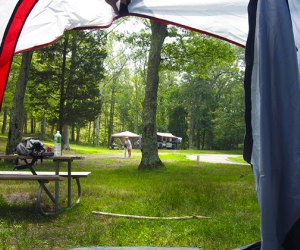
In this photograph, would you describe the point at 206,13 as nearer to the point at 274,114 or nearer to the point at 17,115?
the point at 274,114

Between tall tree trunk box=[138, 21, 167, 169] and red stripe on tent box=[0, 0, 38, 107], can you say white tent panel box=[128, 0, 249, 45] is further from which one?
tall tree trunk box=[138, 21, 167, 169]

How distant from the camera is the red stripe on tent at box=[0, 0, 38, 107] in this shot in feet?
12.1

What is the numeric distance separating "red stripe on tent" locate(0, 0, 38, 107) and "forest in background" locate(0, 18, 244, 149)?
38.8 ft

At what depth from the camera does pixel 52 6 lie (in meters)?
4.12

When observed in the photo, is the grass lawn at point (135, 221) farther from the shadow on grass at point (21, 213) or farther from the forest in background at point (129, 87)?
the forest in background at point (129, 87)

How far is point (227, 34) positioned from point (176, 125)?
57608 mm

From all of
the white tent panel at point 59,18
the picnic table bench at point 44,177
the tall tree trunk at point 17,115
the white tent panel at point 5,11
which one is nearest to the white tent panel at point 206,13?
the white tent panel at point 59,18

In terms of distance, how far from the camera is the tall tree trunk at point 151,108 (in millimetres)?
13859

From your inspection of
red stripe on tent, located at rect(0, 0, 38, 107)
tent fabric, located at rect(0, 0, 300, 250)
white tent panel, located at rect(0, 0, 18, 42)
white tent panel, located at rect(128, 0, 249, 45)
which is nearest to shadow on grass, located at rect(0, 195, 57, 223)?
red stripe on tent, located at rect(0, 0, 38, 107)

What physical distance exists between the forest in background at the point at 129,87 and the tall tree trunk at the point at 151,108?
61.9 inches

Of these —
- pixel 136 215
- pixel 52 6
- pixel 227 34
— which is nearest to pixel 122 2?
pixel 52 6

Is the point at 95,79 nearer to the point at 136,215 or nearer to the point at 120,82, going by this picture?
the point at 136,215

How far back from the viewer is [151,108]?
14.0 metres

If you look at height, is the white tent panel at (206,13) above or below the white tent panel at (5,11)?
above
